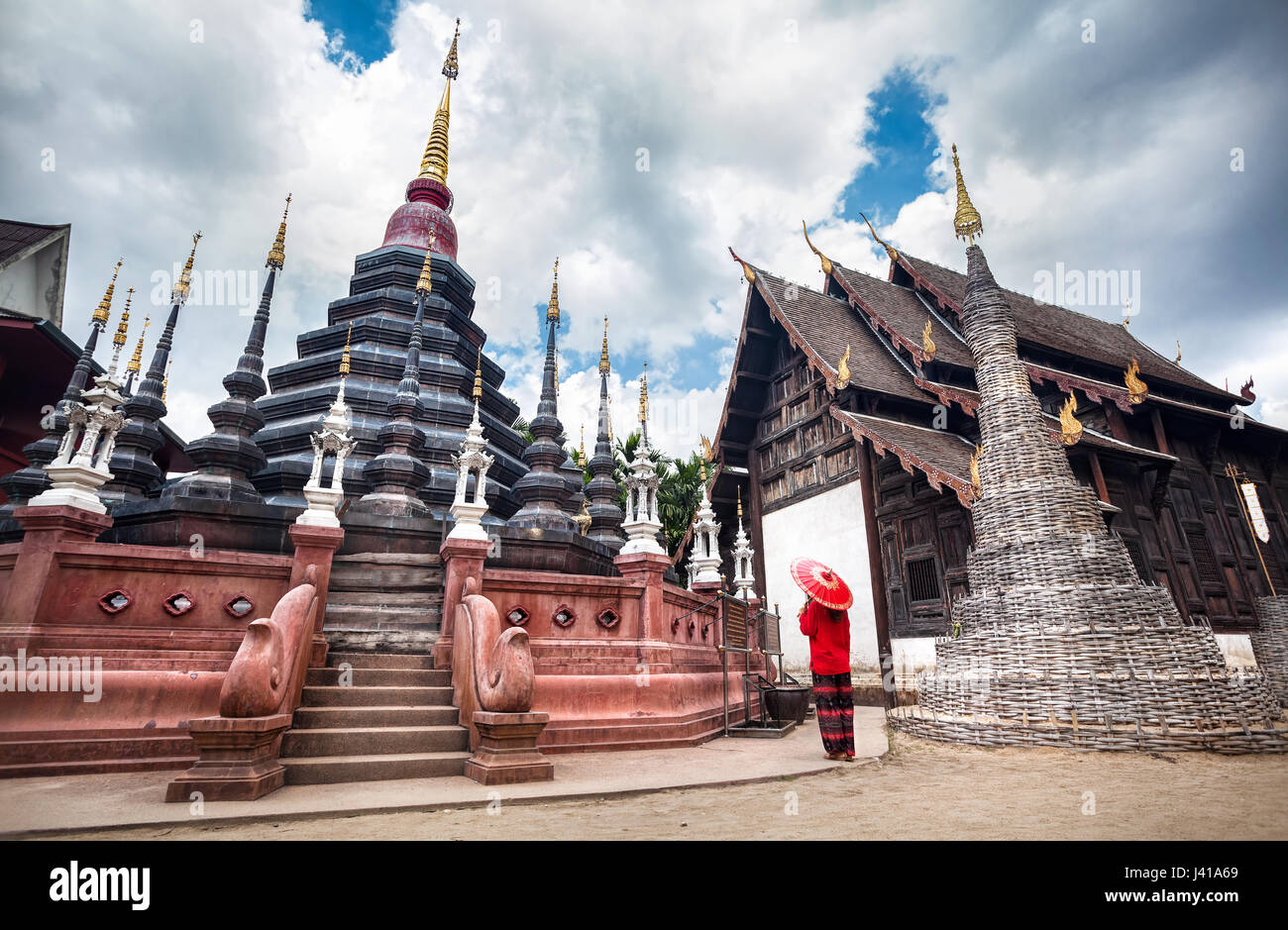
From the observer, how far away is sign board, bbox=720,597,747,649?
8.91 meters

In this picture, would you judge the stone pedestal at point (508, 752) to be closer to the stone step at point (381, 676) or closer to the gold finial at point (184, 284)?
the stone step at point (381, 676)

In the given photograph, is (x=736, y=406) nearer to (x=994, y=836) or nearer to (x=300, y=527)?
(x=300, y=527)

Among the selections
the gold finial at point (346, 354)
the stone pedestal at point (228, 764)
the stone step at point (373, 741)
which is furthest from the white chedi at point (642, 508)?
the gold finial at point (346, 354)

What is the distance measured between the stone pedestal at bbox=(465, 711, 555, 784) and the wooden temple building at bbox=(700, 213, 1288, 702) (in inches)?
330

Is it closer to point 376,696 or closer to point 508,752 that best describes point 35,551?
point 376,696

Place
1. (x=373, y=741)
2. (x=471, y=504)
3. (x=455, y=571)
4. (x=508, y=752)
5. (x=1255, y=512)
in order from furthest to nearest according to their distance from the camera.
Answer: (x=1255, y=512) → (x=471, y=504) → (x=455, y=571) → (x=373, y=741) → (x=508, y=752)

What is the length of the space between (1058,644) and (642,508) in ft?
16.4

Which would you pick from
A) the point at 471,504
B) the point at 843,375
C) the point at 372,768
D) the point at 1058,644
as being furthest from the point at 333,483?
the point at 843,375

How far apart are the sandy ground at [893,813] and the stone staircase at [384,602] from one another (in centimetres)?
316

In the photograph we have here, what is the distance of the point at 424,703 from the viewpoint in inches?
235

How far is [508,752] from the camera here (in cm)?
484

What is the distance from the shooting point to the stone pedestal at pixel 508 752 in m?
4.71

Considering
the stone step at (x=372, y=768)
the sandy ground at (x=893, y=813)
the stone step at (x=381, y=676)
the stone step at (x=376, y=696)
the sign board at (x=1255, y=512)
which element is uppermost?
the sign board at (x=1255, y=512)
